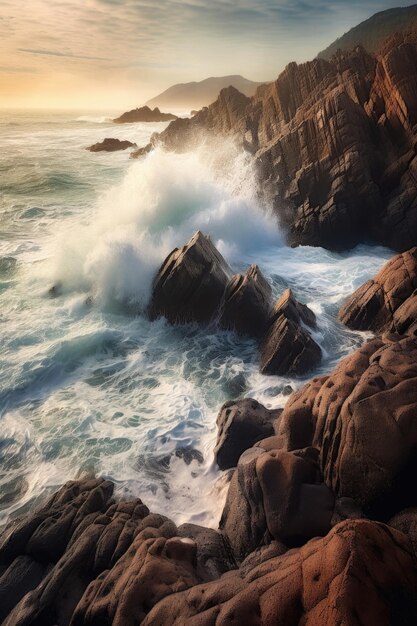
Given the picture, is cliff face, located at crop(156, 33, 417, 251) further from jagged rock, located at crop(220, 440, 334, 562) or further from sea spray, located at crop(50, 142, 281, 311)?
jagged rock, located at crop(220, 440, 334, 562)

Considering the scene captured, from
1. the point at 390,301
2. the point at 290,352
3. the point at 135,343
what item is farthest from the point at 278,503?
the point at 135,343

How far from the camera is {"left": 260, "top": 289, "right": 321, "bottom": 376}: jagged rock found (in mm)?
11992

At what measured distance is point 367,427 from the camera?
20.7 ft

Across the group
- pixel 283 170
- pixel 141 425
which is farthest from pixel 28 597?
pixel 283 170

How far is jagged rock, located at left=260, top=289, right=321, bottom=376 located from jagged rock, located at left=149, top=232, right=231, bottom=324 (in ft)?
8.56

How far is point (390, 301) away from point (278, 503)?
27.0 ft

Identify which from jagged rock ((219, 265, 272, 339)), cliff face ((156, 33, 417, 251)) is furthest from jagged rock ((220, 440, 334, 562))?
cliff face ((156, 33, 417, 251))

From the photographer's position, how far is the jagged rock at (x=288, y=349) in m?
12.0

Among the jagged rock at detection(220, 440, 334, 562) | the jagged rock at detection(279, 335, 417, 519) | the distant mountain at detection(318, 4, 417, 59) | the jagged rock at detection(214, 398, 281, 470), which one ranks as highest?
the distant mountain at detection(318, 4, 417, 59)

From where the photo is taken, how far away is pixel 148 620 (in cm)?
494

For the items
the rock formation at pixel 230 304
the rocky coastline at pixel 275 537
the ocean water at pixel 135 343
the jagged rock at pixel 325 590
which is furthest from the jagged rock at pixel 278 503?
the rock formation at pixel 230 304

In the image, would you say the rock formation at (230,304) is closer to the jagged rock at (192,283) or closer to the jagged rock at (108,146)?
the jagged rock at (192,283)

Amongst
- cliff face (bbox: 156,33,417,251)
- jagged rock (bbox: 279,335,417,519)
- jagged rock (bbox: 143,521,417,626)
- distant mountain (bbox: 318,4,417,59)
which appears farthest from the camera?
distant mountain (bbox: 318,4,417,59)

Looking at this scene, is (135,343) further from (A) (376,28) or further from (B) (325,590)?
(A) (376,28)
